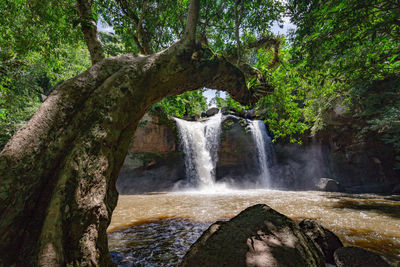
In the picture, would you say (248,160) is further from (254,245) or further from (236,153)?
(254,245)

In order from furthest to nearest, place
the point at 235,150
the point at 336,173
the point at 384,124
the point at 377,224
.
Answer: the point at 235,150, the point at 336,173, the point at 384,124, the point at 377,224

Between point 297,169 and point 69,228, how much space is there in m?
17.6

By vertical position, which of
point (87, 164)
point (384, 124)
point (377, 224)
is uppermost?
point (384, 124)

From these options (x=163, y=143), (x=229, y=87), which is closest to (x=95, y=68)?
(x=229, y=87)

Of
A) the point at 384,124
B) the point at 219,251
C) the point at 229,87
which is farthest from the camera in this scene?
the point at 384,124

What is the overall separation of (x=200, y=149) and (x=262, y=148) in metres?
5.92

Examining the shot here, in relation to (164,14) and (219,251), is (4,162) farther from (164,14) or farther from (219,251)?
(164,14)

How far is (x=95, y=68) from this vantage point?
2557mm

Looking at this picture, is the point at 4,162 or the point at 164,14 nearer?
the point at 4,162

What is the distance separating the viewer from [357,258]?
2424 millimetres

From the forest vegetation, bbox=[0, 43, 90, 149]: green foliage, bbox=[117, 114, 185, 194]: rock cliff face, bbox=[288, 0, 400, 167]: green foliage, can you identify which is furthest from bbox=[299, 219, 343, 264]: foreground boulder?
bbox=[117, 114, 185, 194]: rock cliff face

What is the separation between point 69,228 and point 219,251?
1538 mm

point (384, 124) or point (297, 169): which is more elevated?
point (384, 124)

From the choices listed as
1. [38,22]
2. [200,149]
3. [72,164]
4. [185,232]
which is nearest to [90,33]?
[72,164]
